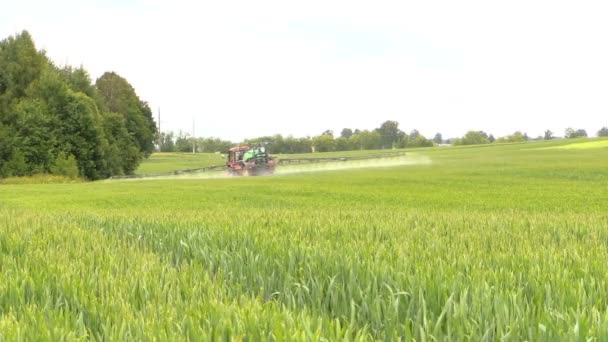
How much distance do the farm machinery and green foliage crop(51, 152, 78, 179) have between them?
1474 cm

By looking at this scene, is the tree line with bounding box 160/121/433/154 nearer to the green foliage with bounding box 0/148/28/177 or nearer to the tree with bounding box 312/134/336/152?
the tree with bounding box 312/134/336/152

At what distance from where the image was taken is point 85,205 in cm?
1772

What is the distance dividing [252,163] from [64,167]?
58.3 feet

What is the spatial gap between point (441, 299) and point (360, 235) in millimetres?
2634

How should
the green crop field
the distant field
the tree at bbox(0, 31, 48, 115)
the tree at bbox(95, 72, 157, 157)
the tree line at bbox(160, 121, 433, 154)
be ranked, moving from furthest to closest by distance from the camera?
the tree line at bbox(160, 121, 433, 154)
the distant field
the tree at bbox(95, 72, 157, 157)
the tree at bbox(0, 31, 48, 115)
the green crop field

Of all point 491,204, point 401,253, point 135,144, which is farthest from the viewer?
point 135,144

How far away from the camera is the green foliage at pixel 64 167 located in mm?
43844

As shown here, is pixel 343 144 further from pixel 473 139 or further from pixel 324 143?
pixel 473 139

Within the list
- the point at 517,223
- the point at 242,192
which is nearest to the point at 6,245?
the point at 517,223

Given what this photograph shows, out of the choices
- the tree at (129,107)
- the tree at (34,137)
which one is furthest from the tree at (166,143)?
the tree at (34,137)

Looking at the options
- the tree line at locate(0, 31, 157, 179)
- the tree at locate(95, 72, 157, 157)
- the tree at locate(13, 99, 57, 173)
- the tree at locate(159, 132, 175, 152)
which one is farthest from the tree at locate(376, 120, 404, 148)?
the tree at locate(13, 99, 57, 173)

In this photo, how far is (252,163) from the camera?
139 ft

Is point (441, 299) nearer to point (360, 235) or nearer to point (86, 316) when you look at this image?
point (86, 316)

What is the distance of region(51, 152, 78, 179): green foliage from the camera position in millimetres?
43844
